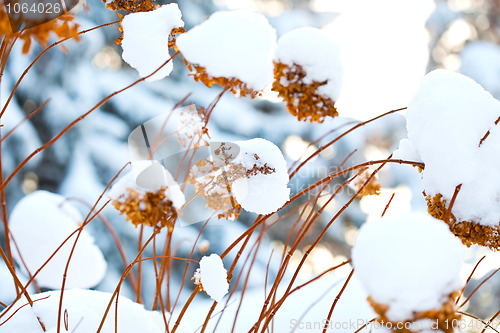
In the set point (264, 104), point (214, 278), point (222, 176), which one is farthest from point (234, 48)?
point (264, 104)

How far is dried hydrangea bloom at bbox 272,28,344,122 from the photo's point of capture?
40 cm

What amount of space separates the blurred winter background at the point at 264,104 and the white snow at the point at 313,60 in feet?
3.85

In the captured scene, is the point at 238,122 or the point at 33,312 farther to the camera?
the point at 238,122

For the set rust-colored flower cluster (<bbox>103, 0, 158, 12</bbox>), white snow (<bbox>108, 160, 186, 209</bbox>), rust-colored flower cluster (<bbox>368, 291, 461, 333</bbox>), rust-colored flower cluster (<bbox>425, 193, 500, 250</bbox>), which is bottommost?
rust-colored flower cluster (<bbox>368, 291, 461, 333</bbox>)

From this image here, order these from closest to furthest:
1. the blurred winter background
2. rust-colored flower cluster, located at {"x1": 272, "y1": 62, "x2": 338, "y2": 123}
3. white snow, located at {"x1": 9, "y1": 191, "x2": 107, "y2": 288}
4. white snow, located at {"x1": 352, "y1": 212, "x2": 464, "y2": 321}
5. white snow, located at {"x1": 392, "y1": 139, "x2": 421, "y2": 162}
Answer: white snow, located at {"x1": 352, "y1": 212, "x2": 464, "y2": 321}, rust-colored flower cluster, located at {"x1": 272, "y1": 62, "x2": 338, "y2": 123}, white snow, located at {"x1": 392, "y1": 139, "x2": 421, "y2": 162}, white snow, located at {"x1": 9, "y1": 191, "x2": 107, "y2": 288}, the blurred winter background

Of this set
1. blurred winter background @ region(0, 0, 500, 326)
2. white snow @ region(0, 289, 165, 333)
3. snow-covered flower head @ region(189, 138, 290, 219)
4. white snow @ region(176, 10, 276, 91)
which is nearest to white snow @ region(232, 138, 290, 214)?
snow-covered flower head @ region(189, 138, 290, 219)

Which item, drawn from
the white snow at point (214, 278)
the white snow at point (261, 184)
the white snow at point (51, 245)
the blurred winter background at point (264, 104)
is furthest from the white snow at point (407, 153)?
the blurred winter background at point (264, 104)

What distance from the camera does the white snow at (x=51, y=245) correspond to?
80 centimetres

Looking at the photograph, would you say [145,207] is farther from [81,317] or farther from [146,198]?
[81,317]

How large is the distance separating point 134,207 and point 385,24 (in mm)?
2636

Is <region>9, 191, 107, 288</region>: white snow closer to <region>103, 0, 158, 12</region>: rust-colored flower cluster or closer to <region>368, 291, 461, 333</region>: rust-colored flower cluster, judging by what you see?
<region>103, 0, 158, 12</region>: rust-colored flower cluster

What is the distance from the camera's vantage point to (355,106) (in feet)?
6.50

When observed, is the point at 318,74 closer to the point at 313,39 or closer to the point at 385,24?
the point at 313,39

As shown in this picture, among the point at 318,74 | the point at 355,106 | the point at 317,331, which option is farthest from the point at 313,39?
the point at 355,106
